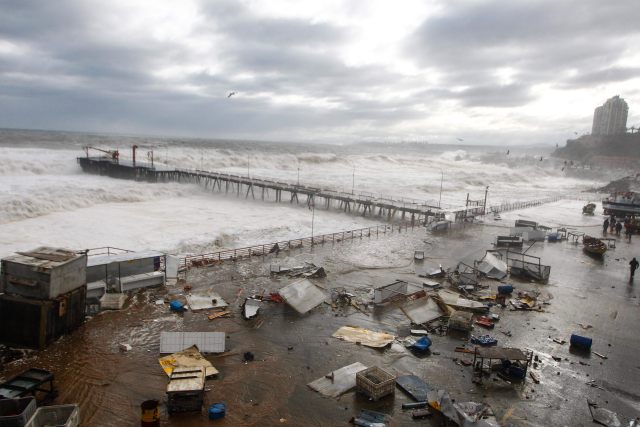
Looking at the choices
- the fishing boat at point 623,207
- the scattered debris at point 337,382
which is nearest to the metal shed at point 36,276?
the scattered debris at point 337,382

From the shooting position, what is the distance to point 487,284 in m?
20.2

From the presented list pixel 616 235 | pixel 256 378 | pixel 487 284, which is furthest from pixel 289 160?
pixel 256 378

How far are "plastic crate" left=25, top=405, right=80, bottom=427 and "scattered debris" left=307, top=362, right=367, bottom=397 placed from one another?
5435mm

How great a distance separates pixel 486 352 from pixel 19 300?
13.7m

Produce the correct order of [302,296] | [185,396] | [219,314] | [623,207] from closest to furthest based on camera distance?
[185,396]
[219,314]
[302,296]
[623,207]

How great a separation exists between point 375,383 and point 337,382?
3.92ft

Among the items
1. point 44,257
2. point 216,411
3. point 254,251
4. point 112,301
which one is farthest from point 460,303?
point 44,257

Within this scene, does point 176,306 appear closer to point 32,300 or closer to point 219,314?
point 219,314

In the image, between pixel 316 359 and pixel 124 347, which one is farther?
pixel 124 347

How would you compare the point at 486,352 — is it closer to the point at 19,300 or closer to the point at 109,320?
the point at 109,320

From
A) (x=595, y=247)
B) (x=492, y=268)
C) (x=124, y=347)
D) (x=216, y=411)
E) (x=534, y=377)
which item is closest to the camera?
(x=216, y=411)

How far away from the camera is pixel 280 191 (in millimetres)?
52812

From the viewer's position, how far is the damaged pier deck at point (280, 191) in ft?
140

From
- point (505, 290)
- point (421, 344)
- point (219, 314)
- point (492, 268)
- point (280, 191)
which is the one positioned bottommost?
point (219, 314)
